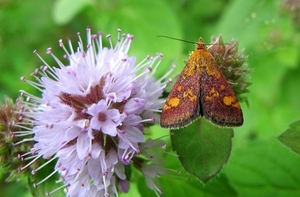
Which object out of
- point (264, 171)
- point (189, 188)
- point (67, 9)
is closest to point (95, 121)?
point (189, 188)

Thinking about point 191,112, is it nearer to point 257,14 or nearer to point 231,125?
point 231,125

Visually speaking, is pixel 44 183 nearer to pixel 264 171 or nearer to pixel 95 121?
pixel 95 121

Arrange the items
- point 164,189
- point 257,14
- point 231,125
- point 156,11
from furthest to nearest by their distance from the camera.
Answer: point 156,11
point 257,14
point 164,189
point 231,125

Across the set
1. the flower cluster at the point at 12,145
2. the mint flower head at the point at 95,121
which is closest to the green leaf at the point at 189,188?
the mint flower head at the point at 95,121

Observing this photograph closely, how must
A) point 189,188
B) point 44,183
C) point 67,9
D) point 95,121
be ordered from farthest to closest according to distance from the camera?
point 67,9 → point 189,188 → point 44,183 → point 95,121

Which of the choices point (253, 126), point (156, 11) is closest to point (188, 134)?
point (253, 126)
